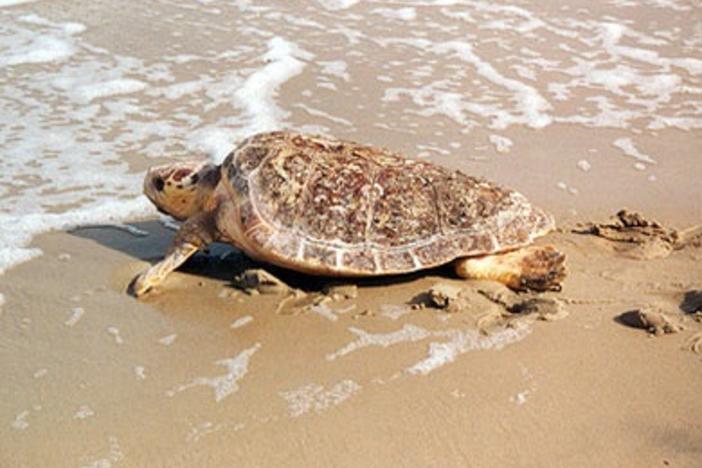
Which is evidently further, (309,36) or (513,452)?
(309,36)

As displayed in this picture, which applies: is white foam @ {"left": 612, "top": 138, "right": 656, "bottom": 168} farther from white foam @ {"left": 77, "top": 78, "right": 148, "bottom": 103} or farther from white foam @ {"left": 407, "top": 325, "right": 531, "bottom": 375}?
white foam @ {"left": 77, "top": 78, "right": 148, "bottom": 103}

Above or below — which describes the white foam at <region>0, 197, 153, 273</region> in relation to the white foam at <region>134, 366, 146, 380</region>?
below

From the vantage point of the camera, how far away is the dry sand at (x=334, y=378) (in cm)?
276

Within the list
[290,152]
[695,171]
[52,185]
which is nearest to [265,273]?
[290,152]

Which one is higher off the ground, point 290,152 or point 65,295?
point 290,152

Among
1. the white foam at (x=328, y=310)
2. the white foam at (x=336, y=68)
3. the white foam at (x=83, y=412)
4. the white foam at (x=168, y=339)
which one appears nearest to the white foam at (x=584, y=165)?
the white foam at (x=328, y=310)

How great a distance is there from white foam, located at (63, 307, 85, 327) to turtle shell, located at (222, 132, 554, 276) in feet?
2.64

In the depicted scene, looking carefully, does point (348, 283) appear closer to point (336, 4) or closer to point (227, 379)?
point (227, 379)

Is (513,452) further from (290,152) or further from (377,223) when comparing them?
(290,152)

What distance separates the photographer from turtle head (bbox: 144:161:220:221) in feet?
14.1

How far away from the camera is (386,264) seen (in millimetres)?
3797

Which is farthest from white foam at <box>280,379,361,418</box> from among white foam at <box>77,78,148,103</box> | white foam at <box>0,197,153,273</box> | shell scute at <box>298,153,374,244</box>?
white foam at <box>77,78,148,103</box>

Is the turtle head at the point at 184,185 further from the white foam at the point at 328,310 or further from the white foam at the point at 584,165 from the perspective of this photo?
the white foam at the point at 584,165

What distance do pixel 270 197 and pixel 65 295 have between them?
1.08m
